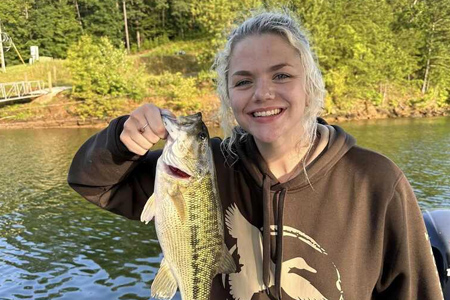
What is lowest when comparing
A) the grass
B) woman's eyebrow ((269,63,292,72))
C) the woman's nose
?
the woman's nose

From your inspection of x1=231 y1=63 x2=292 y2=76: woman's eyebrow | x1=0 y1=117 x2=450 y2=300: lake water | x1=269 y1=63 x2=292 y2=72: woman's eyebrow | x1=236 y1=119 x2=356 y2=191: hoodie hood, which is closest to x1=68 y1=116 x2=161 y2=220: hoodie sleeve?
x1=236 y1=119 x2=356 y2=191: hoodie hood

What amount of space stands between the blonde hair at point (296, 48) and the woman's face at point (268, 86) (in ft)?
0.14

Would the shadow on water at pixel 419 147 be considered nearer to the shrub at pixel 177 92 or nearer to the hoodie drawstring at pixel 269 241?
the hoodie drawstring at pixel 269 241

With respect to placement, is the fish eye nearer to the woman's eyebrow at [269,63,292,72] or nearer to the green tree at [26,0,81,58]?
the woman's eyebrow at [269,63,292,72]

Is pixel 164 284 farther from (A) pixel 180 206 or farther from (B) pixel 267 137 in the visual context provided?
(B) pixel 267 137

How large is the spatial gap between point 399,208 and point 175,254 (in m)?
1.15

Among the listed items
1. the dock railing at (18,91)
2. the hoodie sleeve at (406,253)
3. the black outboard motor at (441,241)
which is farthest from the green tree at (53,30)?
the hoodie sleeve at (406,253)

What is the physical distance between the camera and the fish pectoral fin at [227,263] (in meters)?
2.00

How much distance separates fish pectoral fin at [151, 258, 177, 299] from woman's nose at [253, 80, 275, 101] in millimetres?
997

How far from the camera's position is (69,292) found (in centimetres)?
628

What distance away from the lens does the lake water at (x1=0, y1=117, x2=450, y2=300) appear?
652 centimetres

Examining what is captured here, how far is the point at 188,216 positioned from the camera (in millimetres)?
2059

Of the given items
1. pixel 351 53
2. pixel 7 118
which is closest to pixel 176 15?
pixel 351 53

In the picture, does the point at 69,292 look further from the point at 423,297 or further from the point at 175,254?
the point at 423,297
